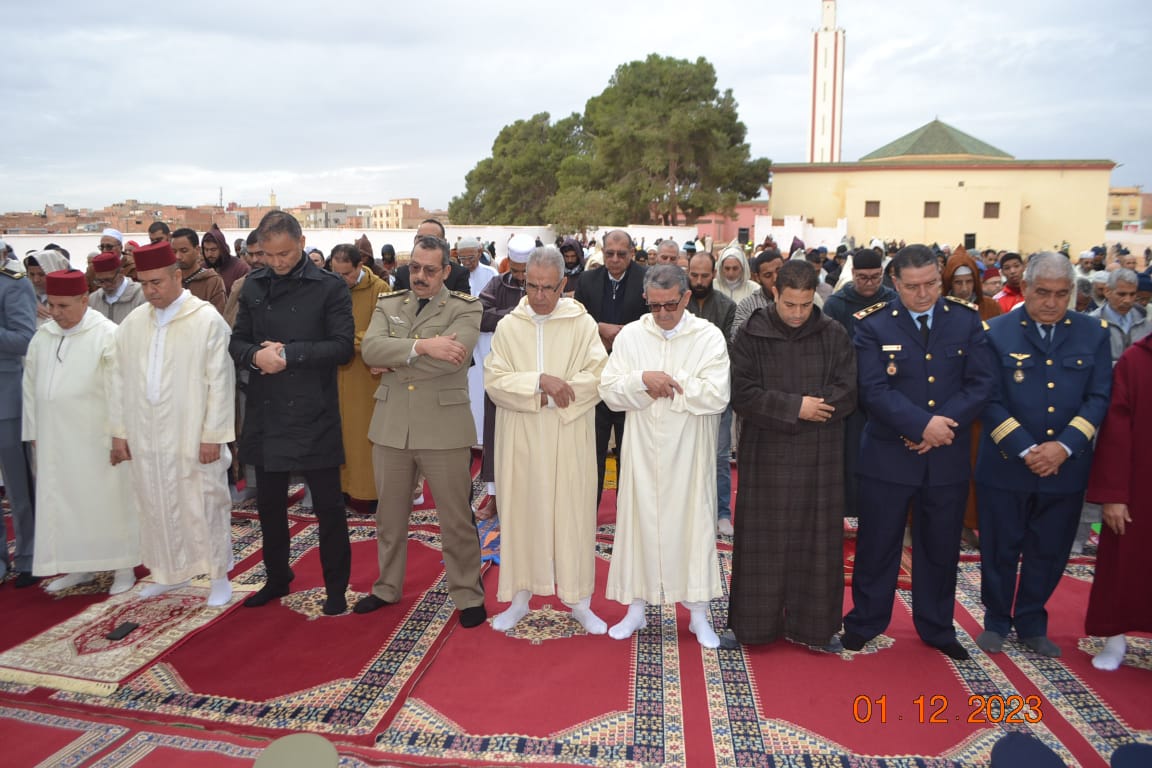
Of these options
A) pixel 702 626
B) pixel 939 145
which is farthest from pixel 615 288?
pixel 939 145

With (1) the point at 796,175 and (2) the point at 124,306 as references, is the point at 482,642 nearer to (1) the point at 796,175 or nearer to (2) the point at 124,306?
(2) the point at 124,306

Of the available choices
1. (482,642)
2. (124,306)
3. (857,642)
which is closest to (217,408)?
(482,642)

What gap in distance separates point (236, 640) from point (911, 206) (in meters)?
43.3

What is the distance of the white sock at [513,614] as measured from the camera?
13.3ft

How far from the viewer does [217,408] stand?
13.4 ft

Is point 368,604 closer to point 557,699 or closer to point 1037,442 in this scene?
point 557,699

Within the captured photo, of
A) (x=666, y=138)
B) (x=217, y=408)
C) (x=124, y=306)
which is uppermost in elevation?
(x=666, y=138)

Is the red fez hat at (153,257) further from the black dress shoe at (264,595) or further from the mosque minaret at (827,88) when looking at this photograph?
the mosque minaret at (827,88)

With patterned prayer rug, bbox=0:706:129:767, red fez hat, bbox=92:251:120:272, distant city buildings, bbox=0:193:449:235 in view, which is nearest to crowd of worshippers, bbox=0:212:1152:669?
red fez hat, bbox=92:251:120:272

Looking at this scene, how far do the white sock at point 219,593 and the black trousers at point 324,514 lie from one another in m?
0.36

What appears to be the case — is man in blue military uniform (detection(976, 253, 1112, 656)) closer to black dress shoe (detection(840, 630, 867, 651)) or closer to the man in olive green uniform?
black dress shoe (detection(840, 630, 867, 651))

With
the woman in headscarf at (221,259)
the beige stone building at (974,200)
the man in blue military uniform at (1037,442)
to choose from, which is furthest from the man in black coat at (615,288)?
the beige stone building at (974,200)

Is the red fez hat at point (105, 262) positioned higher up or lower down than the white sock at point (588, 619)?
higher up

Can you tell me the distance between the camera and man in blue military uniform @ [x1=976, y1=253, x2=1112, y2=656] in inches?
142
